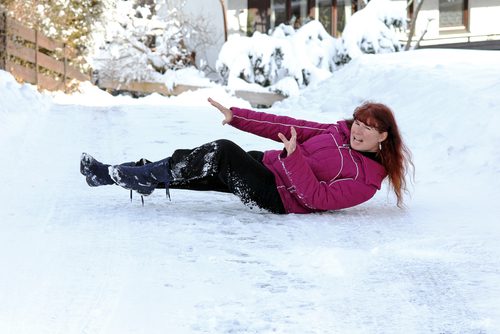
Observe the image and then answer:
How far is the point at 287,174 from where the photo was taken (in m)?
4.51

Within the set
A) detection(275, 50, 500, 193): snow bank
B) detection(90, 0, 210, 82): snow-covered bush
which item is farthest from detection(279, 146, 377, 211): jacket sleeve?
detection(90, 0, 210, 82): snow-covered bush

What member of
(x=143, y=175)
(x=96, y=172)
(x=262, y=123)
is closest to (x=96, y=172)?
(x=96, y=172)

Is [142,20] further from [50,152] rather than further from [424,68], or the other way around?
[50,152]

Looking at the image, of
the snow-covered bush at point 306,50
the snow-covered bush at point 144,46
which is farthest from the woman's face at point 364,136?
the snow-covered bush at point 144,46

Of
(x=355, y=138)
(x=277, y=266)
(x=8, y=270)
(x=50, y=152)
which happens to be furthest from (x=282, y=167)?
(x=50, y=152)

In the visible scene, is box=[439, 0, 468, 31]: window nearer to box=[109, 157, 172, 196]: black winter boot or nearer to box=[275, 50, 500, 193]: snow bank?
box=[275, 50, 500, 193]: snow bank

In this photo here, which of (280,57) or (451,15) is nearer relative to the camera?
(280,57)

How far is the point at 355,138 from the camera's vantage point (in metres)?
4.70

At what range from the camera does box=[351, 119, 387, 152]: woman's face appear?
4.68m

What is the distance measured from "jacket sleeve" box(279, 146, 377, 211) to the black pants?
14cm

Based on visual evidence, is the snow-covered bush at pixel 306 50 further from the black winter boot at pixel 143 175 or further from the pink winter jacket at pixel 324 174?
the black winter boot at pixel 143 175

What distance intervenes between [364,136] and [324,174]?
0.31 m

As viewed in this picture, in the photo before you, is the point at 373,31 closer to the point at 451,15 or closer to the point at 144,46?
the point at 144,46

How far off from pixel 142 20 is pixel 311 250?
1830cm
